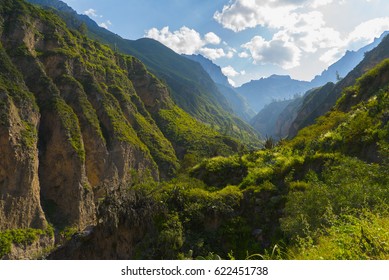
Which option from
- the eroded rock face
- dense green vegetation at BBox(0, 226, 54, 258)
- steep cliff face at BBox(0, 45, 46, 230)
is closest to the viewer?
dense green vegetation at BBox(0, 226, 54, 258)

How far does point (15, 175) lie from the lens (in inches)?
2249

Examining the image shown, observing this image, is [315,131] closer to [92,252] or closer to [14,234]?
[92,252]

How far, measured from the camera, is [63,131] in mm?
70562

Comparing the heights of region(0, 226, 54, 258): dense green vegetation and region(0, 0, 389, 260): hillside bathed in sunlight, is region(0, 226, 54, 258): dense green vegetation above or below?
below

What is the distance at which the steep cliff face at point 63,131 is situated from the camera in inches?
2317

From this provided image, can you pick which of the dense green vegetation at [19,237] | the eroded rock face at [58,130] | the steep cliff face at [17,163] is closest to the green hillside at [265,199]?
the eroded rock face at [58,130]

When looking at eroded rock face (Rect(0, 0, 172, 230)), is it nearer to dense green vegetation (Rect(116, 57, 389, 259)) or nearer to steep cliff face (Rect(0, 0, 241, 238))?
steep cliff face (Rect(0, 0, 241, 238))

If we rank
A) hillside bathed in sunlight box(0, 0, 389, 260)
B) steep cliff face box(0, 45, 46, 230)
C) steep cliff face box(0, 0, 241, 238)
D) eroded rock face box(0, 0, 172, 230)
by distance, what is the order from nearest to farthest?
hillside bathed in sunlight box(0, 0, 389, 260) < steep cliff face box(0, 45, 46, 230) < eroded rock face box(0, 0, 172, 230) < steep cliff face box(0, 0, 241, 238)

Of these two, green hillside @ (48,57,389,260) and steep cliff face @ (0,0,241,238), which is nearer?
green hillside @ (48,57,389,260)

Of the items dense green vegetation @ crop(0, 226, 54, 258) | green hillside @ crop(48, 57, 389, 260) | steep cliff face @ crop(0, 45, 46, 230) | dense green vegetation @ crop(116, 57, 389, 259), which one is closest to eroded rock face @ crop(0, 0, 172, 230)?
steep cliff face @ crop(0, 45, 46, 230)

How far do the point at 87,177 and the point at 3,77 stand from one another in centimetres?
2600

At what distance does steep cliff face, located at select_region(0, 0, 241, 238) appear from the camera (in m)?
58.8

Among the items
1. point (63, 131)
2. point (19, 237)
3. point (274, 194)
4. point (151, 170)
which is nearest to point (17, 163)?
point (19, 237)

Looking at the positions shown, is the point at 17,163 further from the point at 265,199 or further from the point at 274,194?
the point at 274,194
